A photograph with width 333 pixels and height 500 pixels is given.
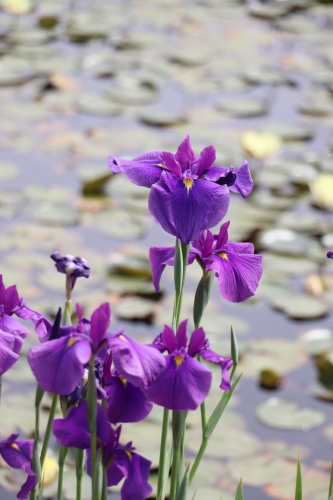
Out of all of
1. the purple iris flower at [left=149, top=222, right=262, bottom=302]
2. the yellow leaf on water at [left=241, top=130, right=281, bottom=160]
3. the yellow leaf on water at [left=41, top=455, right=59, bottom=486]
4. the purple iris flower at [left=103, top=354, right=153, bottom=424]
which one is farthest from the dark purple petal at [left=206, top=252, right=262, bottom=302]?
the yellow leaf on water at [left=241, top=130, right=281, bottom=160]

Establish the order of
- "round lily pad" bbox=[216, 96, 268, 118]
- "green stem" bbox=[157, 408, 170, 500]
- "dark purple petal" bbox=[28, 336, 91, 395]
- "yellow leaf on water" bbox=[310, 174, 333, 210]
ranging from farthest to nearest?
"round lily pad" bbox=[216, 96, 268, 118]
"yellow leaf on water" bbox=[310, 174, 333, 210]
"green stem" bbox=[157, 408, 170, 500]
"dark purple petal" bbox=[28, 336, 91, 395]

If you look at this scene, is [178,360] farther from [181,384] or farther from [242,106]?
[242,106]

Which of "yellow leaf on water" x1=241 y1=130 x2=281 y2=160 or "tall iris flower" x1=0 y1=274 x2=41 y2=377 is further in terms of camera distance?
"yellow leaf on water" x1=241 y1=130 x2=281 y2=160

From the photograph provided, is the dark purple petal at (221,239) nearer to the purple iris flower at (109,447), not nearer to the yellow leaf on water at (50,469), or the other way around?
the purple iris flower at (109,447)

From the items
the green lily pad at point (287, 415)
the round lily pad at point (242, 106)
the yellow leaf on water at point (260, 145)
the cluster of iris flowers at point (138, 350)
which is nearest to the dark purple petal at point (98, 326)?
the cluster of iris flowers at point (138, 350)

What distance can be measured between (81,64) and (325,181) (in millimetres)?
1451

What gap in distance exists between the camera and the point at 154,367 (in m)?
0.56

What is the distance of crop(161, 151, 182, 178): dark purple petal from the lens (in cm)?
68

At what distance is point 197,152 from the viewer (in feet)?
8.48

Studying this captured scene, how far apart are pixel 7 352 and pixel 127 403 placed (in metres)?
0.10

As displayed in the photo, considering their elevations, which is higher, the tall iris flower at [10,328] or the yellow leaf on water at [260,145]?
the tall iris flower at [10,328]

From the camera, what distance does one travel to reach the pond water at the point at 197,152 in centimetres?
160

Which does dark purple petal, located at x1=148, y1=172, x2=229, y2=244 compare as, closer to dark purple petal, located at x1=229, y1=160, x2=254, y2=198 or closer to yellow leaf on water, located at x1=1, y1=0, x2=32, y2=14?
dark purple petal, located at x1=229, y1=160, x2=254, y2=198

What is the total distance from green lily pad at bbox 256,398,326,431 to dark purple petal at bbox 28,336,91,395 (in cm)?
111
